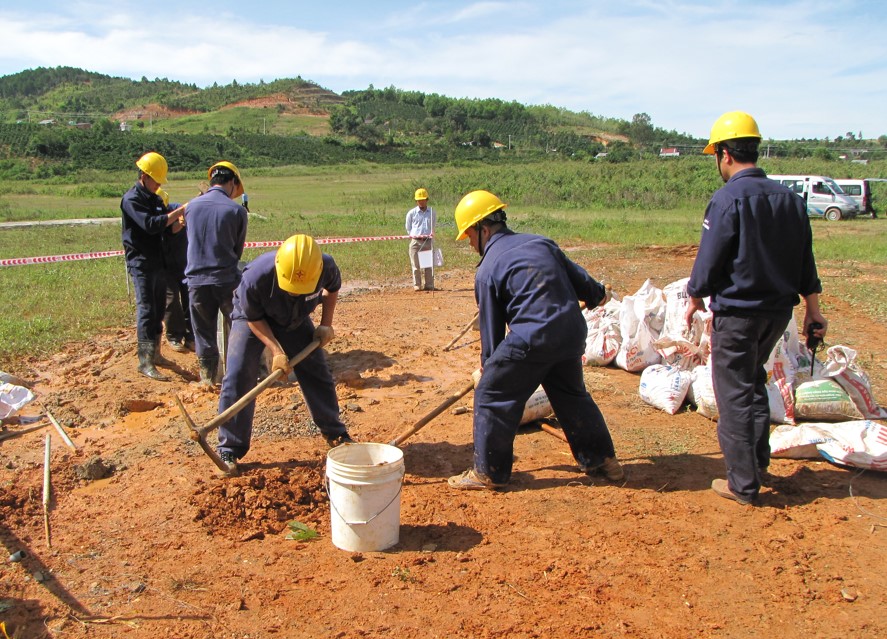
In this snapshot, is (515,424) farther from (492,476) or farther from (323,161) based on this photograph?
(323,161)

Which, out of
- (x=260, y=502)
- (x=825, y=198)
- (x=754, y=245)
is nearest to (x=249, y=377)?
(x=260, y=502)

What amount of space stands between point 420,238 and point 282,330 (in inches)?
274

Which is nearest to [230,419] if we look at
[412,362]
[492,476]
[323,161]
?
[492,476]

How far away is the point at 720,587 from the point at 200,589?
2.37 m

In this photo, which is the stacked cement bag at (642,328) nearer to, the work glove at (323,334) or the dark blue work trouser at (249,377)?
the dark blue work trouser at (249,377)

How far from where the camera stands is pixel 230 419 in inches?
175

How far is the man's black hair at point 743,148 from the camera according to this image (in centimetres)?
388

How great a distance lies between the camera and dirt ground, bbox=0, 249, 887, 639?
122 inches

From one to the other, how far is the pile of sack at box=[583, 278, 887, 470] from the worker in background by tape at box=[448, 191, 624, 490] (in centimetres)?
109

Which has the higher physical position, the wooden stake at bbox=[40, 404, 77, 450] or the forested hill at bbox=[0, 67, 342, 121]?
the forested hill at bbox=[0, 67, 342, 121]

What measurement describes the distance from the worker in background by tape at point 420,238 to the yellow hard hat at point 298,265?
7.13m

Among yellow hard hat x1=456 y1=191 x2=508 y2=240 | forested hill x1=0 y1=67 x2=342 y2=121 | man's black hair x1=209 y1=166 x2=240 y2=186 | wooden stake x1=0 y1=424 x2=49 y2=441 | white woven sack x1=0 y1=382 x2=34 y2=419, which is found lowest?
wooden stake x1=0 y1=424 x2=49 y2=441

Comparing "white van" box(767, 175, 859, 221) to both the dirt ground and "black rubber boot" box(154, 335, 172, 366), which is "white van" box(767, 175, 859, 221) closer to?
the dirt ground

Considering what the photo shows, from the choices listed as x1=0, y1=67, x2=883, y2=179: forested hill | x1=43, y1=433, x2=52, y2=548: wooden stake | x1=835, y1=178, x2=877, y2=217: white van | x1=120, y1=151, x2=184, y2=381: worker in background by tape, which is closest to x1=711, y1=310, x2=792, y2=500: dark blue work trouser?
x1=43, y1=433, x2=52, y2=548: wooden stake
